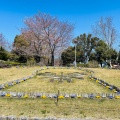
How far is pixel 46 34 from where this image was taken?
67.5 ft

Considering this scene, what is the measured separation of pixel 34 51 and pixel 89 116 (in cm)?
1866

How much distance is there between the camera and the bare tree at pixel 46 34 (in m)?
20.7

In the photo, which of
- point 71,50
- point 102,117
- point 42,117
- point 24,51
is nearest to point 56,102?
point 42,117

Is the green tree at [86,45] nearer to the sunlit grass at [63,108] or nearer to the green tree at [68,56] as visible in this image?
the green tree at [68,56]

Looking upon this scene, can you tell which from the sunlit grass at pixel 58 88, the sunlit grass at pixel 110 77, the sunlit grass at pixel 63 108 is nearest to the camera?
the sunlit grass at pixel 63 108

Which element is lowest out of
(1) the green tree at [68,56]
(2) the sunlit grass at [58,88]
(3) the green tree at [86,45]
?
(2) the sunlit grass at [58,88]

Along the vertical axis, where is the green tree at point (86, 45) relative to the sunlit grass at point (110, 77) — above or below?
above

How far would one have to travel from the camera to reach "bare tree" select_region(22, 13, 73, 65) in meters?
20.7

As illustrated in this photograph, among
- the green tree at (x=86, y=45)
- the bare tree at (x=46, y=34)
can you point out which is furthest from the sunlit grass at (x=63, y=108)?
the green tree at (x=86, y=45)

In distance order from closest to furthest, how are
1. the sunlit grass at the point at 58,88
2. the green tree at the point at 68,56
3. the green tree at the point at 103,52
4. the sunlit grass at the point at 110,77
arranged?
the sunlit grass at the point at 58,88 → the sunlit grass at the point at 110,77 → the green tree at the point at 103,52 → the green tree at the point at 68,56

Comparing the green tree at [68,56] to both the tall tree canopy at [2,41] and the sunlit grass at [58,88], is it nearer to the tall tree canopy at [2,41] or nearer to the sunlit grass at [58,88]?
the tall tree canopy at [2,41]

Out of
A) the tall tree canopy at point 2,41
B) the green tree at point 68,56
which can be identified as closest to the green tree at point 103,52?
the green tree at point 68,56

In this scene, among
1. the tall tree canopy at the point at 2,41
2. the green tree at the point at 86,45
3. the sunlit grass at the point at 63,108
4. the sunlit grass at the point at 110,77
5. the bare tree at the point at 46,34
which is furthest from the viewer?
the tall tree canopy at the point at 2,41

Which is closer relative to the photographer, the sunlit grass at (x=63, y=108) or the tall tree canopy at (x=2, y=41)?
the sunlit grass at (x=63, y=108)
